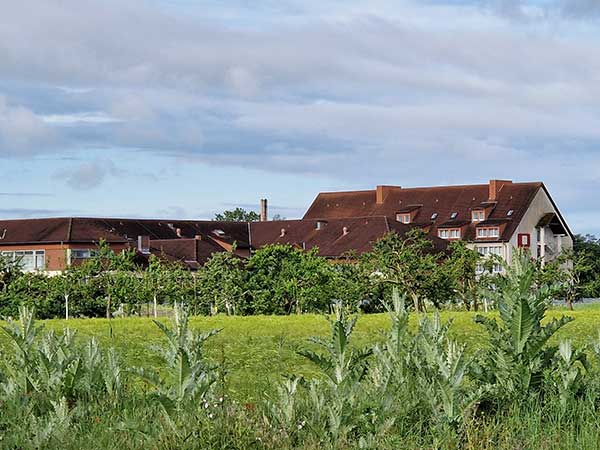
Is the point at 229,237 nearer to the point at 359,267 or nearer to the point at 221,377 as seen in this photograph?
the point at 359,267

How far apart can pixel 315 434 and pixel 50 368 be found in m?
2.64

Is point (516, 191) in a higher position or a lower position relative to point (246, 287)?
higher

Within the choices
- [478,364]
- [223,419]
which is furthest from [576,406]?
[223,419]

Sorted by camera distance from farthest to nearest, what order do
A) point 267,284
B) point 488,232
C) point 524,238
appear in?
point 488,232 → point 524,238 → point 267,284

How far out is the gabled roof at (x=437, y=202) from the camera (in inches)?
2977

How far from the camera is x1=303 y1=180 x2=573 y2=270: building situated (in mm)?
Result: 74562

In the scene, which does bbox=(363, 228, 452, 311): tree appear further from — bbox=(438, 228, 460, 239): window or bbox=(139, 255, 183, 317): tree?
bbox=(438, 228, 460, 239): window

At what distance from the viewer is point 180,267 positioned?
3064 centimetres

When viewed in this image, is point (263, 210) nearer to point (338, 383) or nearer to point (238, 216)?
point (238, 216)

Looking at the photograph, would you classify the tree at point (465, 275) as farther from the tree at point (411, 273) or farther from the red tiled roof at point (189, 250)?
the red tiled roof at point (189, 250)

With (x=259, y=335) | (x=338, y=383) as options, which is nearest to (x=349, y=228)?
(x=259, y=335)

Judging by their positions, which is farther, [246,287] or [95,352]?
[246,287]

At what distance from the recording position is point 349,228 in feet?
224

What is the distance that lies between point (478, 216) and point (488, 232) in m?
1.97
